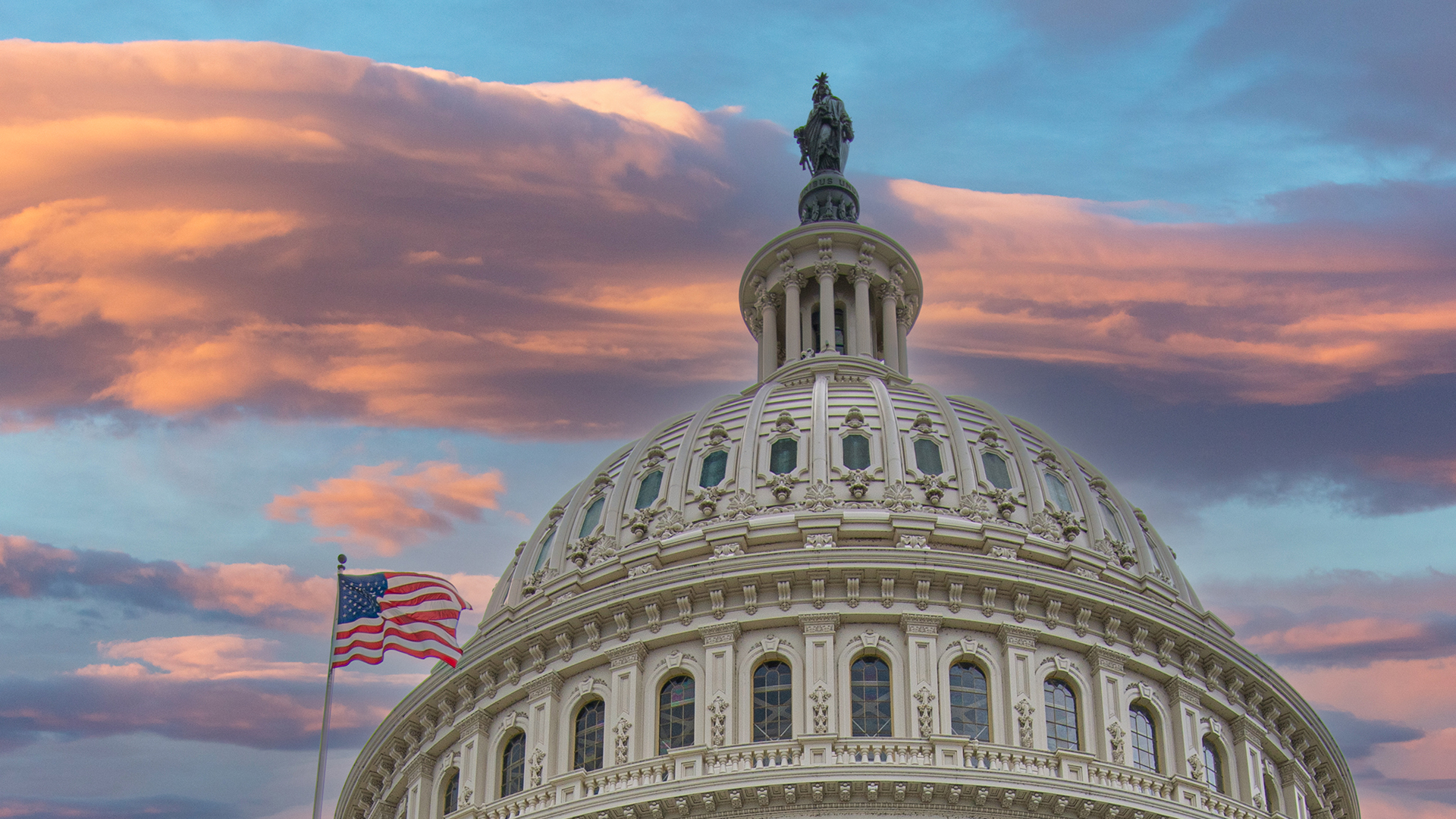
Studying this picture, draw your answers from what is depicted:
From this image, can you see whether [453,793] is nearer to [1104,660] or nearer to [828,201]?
[1104,660]

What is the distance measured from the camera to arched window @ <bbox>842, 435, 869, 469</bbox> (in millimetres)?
62344

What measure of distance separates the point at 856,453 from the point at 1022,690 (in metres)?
12.5

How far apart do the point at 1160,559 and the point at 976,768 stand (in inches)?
817

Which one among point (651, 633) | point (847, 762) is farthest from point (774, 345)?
point (847, 762)

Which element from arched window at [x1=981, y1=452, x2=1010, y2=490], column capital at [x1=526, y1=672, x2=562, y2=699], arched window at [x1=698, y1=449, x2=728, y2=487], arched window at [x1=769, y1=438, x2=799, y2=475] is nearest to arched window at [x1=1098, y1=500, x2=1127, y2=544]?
arched window at [x1=981, y1=452, x2=1010, y2=490]

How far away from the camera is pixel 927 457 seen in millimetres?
63438

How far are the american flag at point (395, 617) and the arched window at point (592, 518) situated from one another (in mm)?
14688

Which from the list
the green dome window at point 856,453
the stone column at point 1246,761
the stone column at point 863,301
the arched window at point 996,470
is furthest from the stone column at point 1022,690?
the stone column at point 863,301

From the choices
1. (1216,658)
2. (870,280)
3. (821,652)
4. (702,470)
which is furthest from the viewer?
(870,280)

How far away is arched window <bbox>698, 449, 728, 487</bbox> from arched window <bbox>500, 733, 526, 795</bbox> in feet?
38.6

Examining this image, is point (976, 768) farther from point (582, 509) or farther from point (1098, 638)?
point (582, 509)

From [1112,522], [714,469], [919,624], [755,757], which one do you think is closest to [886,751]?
[755,757]

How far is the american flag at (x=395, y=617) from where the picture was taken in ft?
158

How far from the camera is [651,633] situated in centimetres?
5578
